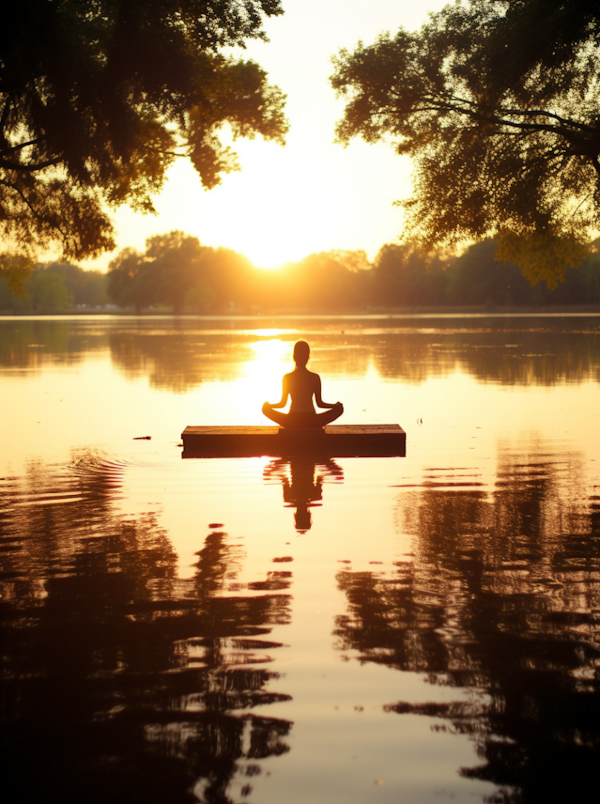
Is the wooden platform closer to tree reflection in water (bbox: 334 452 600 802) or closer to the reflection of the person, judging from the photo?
the reflection of the person

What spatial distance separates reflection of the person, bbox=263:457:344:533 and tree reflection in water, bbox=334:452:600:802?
995 mm

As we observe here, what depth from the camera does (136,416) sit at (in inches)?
645

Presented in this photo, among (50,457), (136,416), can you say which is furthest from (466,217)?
(50,457)

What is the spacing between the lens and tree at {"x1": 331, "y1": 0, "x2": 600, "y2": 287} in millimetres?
19375

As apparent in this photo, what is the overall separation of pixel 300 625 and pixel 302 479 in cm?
506

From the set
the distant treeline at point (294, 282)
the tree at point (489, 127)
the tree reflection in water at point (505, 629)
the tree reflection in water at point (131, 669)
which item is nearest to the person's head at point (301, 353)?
the tree reflection in water at point (505, 629)

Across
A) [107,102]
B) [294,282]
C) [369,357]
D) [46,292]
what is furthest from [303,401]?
[46,292]

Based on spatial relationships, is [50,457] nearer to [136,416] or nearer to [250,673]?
[136,416]

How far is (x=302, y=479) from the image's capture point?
1056cm

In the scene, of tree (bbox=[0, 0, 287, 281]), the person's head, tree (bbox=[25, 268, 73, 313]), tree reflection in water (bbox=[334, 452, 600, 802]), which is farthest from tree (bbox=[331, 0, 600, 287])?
tree (bbox=[25, 268, 73, 313])

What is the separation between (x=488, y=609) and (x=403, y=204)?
57.6ft

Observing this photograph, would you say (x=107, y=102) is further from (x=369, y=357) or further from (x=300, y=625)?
(x=369, y=357)

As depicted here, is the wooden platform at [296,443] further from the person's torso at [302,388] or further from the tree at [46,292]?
the tree at [46,292]

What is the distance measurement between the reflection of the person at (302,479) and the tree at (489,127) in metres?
10.3
